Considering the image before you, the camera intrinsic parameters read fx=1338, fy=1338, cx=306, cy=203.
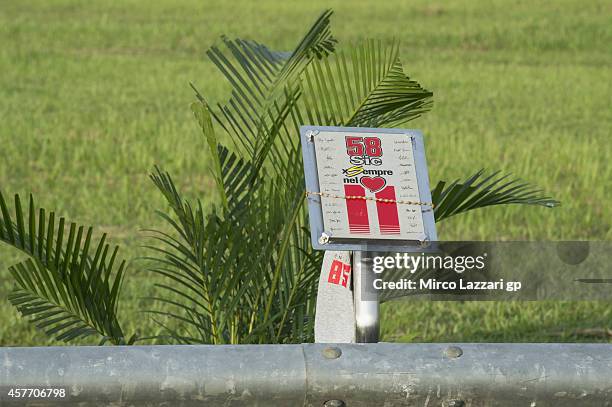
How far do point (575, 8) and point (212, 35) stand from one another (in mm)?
6854

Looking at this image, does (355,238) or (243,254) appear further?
(243,254)

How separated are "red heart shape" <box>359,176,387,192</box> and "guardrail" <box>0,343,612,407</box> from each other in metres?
0.71

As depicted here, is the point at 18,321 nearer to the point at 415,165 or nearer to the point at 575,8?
the point at 415,165

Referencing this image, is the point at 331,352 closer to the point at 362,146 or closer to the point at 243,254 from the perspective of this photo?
the point at 362,146

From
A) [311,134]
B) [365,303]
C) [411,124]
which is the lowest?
[411,124]

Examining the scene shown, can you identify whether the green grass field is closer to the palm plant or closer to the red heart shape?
the palm plant

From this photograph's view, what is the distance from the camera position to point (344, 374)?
2.22 m

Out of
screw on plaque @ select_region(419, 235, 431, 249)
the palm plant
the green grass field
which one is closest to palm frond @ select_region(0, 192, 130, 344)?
the palm plant

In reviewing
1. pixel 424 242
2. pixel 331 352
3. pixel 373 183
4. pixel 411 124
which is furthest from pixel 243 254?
pixel 411 124

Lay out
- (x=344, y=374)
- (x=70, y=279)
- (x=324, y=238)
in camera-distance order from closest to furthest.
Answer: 1. (x=344, y=374)
2. (x=324, y=238)
3. (x=70, y=279)

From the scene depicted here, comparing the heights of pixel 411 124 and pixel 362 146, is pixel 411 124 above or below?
below

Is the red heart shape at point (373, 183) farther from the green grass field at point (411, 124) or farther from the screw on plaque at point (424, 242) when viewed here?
the green grass field at point (411, 124)

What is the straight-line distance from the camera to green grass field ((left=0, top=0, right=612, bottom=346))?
21.2 feet

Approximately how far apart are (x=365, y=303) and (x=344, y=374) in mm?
582
